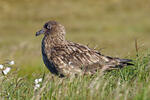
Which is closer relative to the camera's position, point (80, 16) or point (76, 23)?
point (76, 23)

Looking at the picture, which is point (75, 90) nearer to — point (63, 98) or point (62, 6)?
point (63, 98)

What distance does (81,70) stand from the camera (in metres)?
6.98

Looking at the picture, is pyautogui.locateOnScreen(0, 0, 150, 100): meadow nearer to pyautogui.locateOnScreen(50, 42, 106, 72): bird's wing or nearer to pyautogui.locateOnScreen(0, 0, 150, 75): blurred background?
pyautogui.locateOnScreen(0, 0, 150, 75): blurred background

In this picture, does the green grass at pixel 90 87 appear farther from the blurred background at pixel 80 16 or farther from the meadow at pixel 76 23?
the blurred background at pixel 80 16

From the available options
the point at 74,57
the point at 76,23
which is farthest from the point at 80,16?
the point at 74,57

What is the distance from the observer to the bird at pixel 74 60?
6965mm

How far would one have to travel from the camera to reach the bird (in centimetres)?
696

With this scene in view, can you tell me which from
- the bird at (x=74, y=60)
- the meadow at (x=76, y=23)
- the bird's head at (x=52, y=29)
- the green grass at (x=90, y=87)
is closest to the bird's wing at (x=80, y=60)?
the bird at (x=74, y=60)

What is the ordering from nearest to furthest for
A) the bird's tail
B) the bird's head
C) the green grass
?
the green grass → the bird's tail → the bird's head

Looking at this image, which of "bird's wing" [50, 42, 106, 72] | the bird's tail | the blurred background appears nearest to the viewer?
the bird's tail

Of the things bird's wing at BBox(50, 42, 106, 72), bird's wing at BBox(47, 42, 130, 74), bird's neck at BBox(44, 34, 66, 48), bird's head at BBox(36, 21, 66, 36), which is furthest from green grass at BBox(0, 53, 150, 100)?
bird's head at BBox(36, 21, 66, 36)

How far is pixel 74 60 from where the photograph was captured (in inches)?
284

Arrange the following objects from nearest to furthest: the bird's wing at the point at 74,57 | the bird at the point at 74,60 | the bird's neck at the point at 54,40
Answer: the bird at the point at 74,60, the bird's wing at the point at 74,57, the bird's neck at the point at 54,40

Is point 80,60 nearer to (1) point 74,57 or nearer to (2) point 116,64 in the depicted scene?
(1) point 74,57
